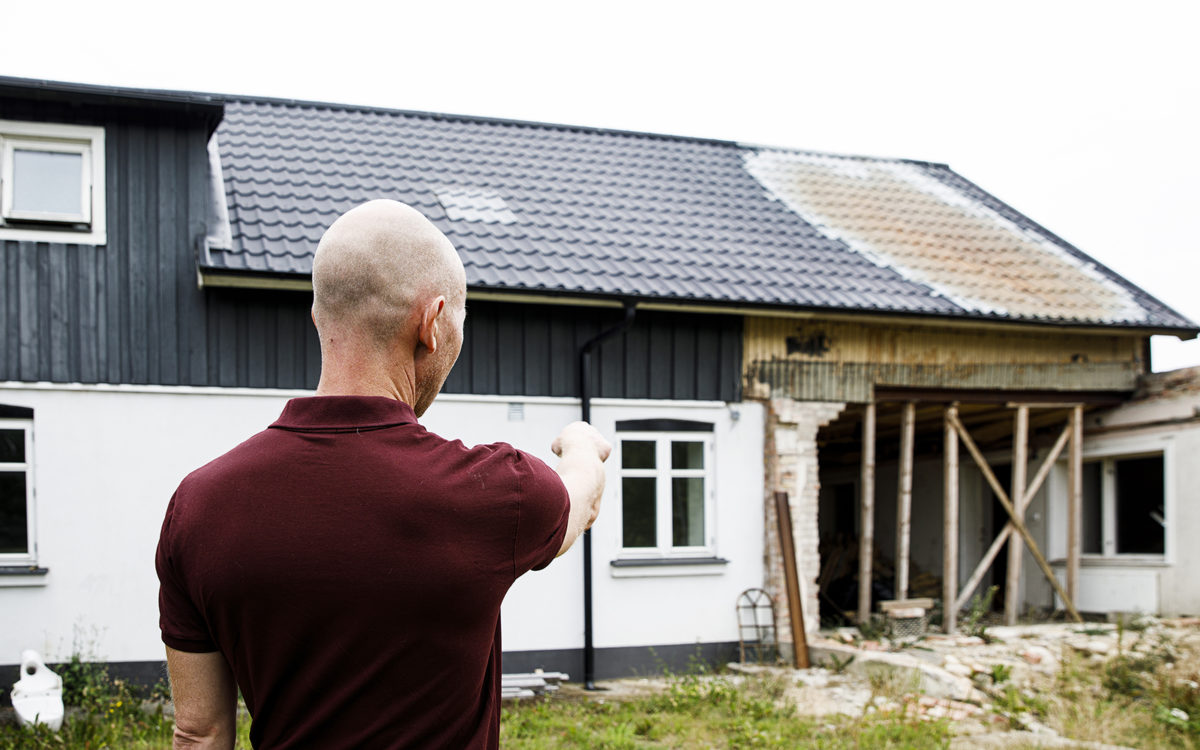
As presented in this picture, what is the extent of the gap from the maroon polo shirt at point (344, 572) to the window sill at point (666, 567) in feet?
30.0

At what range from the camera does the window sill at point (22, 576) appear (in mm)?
8711

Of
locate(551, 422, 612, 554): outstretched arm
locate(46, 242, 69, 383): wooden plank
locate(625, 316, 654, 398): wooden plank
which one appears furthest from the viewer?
locate(625, 316, 654, 398): wooden plank

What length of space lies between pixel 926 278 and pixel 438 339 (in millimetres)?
11393

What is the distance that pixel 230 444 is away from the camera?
9.44 meters

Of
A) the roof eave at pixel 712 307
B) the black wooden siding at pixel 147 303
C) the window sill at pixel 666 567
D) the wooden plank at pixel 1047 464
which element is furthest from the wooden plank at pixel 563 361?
the wooden plank at pixel 1047 464

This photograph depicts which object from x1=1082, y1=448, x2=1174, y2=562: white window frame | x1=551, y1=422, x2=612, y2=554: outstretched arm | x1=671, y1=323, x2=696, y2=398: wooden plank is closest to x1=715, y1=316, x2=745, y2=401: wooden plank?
x1=671, y1=323, x2=696, y2=398: wooden plank

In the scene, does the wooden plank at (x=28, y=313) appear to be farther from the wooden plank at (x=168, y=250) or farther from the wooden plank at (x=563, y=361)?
the wooden plank at (x=563, y=361)

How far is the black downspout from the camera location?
10.2m

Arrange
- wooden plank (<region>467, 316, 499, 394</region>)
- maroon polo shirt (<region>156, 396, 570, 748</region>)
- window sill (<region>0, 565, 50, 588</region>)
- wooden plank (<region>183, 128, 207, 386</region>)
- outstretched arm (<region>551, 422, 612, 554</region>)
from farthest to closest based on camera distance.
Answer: wooden plank (<region>467, 316, 499, 394</region>) < wooden plank (<region>183, 128, 207, 386</region>) < window sill (<region>0, 565, 50, 588</region>) < outstretched arm (<region>551, 422, 612, 554</region>) < maroon polo shirt (<region>156, 396, 570, 748</region>)

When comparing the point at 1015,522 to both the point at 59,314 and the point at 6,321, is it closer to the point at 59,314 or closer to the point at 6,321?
the point at 59,314

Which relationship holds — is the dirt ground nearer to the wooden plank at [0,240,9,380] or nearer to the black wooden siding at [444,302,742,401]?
the black wooden siding at [444,302,742,401]

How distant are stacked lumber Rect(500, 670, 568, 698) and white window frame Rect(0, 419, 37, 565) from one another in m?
4.06

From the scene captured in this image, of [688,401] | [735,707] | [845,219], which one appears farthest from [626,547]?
[845,219]

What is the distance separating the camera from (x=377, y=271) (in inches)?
58.2
